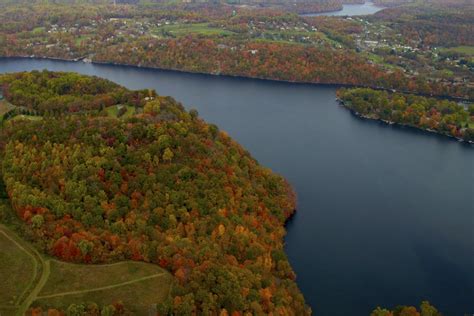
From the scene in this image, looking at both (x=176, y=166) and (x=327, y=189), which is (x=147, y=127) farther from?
(x=327, y=189)

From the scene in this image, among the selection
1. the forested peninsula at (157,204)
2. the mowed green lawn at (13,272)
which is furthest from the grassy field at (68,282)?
the forested peninsula at (157,204)

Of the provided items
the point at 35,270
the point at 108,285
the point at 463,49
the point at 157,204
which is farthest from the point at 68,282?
the point at 463,49

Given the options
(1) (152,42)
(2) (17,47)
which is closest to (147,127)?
(1) (152,42)

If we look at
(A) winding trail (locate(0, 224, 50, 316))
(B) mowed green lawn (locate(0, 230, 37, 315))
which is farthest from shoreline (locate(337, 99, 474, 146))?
(B) mowed green lawn (locate(0, 230, 37, 315))

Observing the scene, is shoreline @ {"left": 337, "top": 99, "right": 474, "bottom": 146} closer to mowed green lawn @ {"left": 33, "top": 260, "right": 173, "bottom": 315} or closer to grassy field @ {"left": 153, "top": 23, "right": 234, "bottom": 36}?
mowed green lawn @ {"left": 33, "top": 260, "right": 173, "bottom": 315}

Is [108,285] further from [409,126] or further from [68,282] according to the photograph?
[409,126]

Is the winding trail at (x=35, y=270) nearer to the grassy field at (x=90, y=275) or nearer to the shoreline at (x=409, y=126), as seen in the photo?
the grassy field at (x=90, y=275)
